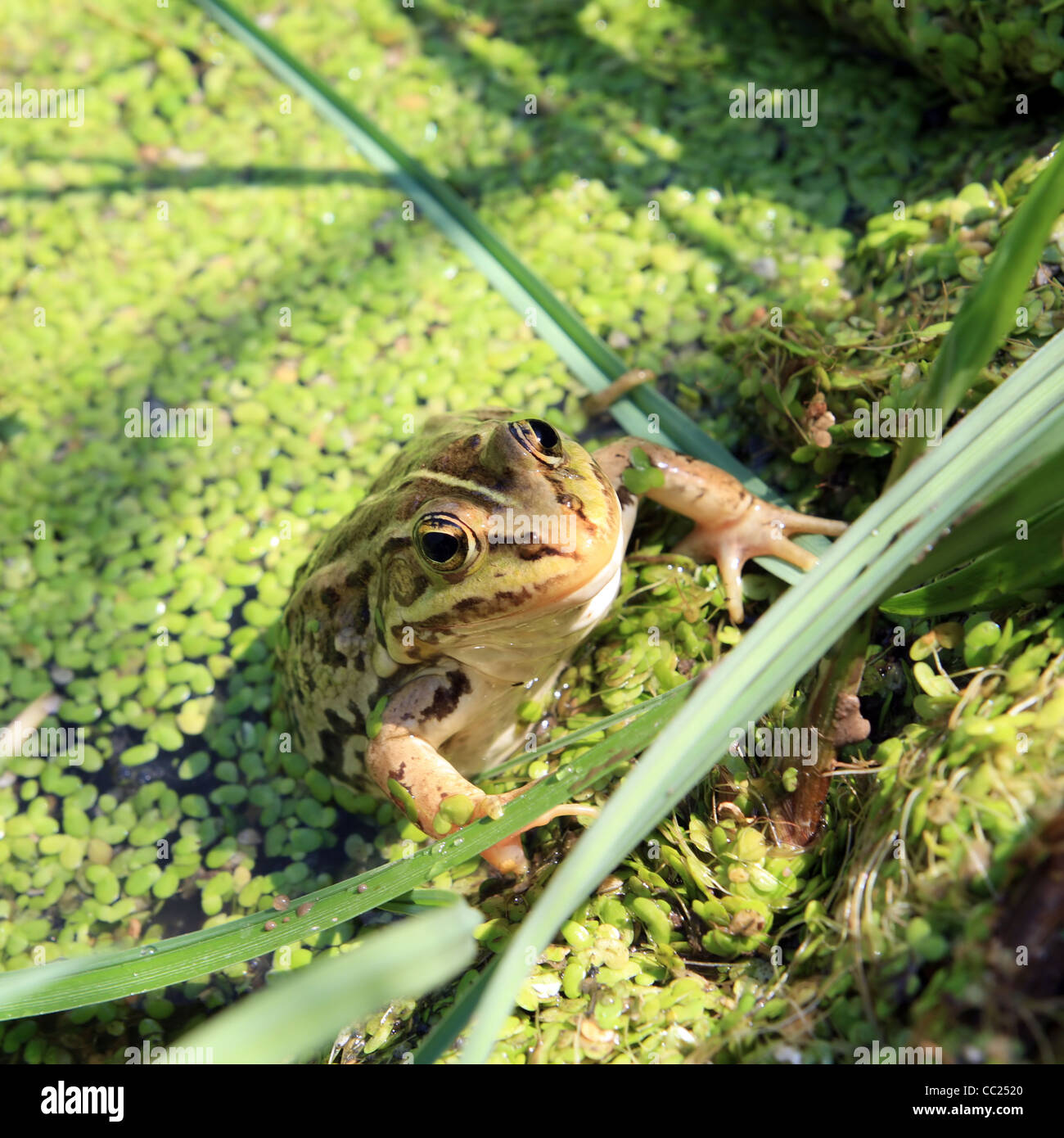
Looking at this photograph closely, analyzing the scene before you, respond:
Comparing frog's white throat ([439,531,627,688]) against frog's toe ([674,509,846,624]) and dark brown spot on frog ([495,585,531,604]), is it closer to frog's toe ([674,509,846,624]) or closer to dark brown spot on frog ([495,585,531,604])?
dark brown spot on frog ([495,585,531,604])

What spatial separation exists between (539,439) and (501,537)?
0.89 feet

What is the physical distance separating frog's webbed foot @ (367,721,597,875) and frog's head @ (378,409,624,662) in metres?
0.31

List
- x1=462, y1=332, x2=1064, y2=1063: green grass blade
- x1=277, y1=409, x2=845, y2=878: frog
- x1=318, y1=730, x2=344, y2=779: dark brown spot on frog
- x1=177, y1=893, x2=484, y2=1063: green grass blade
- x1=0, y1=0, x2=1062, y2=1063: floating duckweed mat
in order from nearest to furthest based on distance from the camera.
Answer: x1=177, y1=893, x2=484, y2=1063: green grass blade < x1=462, y1=332, x2=1064, y2=1063: green grass blade < x1=0, y1=0, x2=1062, y2=1063: floating duckweed mat < x1=277, y1=409, x2=845, y2=878: frog < x1=318, y1=730, x2=344, y2=779: dark brown spot on frog

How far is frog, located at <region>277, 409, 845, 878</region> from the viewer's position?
6.77 feet

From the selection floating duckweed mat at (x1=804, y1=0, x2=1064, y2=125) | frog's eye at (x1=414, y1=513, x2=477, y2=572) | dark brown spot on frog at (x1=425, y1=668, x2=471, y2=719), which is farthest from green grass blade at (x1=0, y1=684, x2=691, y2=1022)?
floating duckweed mat at (x1=804, y1=0, x2=1064, y2=125)

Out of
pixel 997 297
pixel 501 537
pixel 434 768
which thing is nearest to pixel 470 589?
pixel 501 537

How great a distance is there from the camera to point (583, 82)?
12.7 feet

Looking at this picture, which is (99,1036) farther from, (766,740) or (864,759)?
(864,759)

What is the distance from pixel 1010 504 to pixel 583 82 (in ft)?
10.2

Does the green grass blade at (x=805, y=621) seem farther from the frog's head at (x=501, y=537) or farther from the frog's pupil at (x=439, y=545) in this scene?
the frog's pupil at (x=439, y=545)

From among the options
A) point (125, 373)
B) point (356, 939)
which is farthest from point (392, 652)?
point (125, 373)

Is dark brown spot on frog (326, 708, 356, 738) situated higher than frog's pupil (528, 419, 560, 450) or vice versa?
frog's pupil (528, 419, 560, 450)

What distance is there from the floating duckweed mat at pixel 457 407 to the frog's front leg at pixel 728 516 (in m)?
0.10

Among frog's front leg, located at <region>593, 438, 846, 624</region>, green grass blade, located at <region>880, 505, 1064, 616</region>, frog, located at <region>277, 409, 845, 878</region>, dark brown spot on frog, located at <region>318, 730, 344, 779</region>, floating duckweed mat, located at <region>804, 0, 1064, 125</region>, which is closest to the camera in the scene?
green grass blade, located at <region>880, 505, 1064, 616</region>
